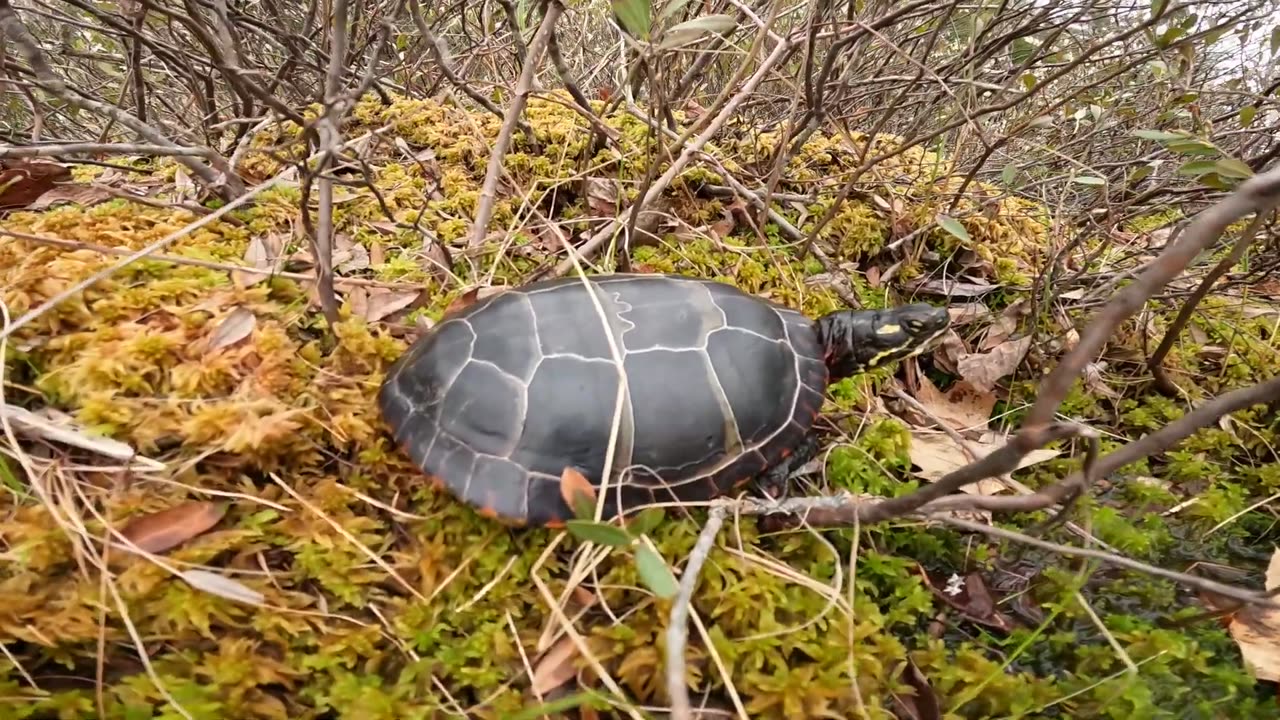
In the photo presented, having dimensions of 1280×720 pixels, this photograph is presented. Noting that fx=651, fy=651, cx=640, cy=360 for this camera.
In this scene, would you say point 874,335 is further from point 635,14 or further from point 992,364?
point 635,14

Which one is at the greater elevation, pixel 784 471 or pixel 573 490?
pixel 573 490

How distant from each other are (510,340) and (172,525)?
0.82 meters

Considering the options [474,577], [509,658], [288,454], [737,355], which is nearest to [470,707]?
[509,658]

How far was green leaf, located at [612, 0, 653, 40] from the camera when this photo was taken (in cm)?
150

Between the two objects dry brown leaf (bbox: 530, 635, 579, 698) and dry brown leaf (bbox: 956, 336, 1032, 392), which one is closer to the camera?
dry brown leaf (bbox: 530, 635, 579, 698)

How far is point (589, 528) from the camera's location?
982mm

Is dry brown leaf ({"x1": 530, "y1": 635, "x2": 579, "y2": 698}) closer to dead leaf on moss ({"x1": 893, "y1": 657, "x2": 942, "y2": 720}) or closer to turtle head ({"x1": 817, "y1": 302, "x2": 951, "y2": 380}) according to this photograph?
dead leaf on moss ({"x1": 893, "y1": 657, "x2": 942, "y2": 720})

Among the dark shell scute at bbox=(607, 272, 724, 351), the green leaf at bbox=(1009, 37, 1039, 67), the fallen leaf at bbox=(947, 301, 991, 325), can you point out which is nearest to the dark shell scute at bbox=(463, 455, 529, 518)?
the dark shell scute at bbox=(607, 272, 724, 351)

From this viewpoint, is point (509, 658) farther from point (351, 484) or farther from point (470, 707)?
point (351, 484)

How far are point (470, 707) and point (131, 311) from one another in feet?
4.63

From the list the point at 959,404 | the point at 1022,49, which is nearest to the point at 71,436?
the point at 959,404

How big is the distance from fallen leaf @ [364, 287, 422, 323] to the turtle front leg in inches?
48.2

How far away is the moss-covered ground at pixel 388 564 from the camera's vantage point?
127 cm

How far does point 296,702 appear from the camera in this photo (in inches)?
50.7
